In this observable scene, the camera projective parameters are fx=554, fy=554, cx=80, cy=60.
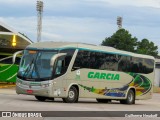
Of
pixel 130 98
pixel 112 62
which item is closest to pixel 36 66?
pixel 112 62

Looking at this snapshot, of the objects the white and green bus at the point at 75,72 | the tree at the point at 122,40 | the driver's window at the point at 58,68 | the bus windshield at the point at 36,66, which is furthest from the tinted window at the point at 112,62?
the tree at the point at 122,40

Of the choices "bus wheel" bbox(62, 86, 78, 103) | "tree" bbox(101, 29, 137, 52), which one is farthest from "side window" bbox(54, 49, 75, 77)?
"tree" bbox(101, 29, 137, 52)

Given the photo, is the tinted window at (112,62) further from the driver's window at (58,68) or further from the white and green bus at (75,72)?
the driver's window at (58,68)

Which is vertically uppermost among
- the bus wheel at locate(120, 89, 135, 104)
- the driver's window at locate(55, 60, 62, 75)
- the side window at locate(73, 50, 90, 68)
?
the side window at locate(73, 50, 90, 68)

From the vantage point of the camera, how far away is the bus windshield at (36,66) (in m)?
25.5

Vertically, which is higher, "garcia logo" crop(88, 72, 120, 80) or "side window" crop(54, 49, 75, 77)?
"side window" crop(54, 49, 75, 77)

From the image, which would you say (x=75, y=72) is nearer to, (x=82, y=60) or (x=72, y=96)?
(x=82, y=60)

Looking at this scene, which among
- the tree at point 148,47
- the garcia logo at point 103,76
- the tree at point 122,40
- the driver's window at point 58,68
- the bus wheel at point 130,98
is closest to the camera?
the driver's window at point 58,68

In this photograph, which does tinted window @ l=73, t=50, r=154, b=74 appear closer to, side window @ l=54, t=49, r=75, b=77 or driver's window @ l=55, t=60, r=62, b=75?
side window @ l=54, t=49, r=75, b=77

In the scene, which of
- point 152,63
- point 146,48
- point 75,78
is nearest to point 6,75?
point 152,63

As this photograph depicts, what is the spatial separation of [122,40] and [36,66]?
103732mm

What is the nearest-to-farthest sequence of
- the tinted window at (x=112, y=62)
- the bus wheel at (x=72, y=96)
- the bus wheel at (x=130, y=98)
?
the bus wheel at (x=72, y=96), the tinted window at (x=112, y=62), the bus wheel at (x=130, y=98)

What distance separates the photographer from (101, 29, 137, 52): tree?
129000 mm

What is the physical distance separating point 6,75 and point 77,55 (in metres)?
23.9
